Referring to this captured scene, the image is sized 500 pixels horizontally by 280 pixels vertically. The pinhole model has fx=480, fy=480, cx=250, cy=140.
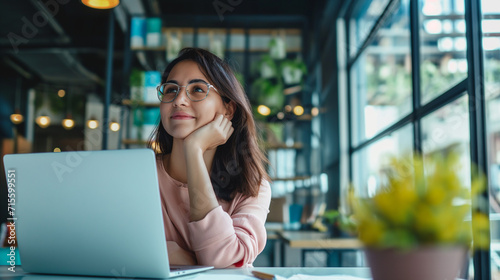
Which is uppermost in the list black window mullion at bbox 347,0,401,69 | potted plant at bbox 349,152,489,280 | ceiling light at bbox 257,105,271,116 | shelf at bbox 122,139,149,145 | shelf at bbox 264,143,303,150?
black window mullion at bbox 347,0,401,69

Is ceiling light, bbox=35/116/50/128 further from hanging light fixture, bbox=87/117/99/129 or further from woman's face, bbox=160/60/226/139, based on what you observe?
woman's face, bbox=160/60/226/139

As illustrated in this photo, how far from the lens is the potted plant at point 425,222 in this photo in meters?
0.56

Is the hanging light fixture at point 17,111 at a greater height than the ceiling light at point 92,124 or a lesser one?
greater

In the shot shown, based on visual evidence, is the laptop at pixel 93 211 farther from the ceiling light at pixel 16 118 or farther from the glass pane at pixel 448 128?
the ceiling light at pixel 16 118

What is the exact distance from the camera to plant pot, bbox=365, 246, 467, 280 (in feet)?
1.88

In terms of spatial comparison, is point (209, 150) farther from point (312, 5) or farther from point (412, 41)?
point (312, 5)

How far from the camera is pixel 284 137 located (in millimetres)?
5410

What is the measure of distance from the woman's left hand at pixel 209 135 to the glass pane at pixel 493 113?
1.15 metres

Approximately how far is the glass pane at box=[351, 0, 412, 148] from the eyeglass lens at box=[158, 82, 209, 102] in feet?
6.89

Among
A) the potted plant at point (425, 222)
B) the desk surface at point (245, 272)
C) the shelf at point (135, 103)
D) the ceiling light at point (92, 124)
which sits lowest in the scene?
the desk surface at point (245, 272)

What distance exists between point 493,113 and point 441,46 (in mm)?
808

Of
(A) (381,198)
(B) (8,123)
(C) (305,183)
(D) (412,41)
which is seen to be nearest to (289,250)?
(C) (305,183)
